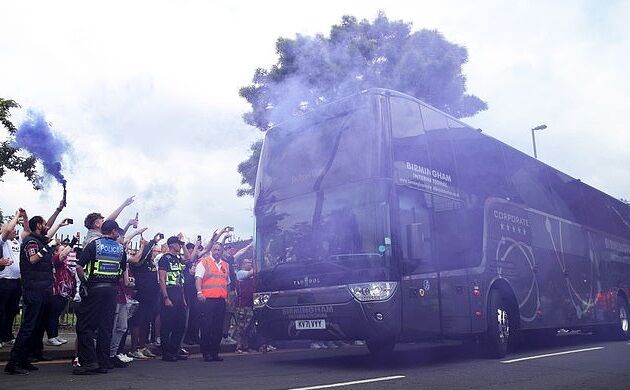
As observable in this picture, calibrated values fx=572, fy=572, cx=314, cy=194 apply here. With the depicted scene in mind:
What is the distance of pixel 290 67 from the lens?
→ 1257cm

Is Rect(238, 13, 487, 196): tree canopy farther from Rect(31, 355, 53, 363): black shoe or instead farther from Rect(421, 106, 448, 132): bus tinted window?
Rect(31, 355, 53, 363): black shoe

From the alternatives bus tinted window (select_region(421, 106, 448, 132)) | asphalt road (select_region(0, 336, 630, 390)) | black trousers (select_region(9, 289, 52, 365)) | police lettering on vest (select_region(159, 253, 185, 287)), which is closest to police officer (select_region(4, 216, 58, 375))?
black trousers (select_region(9, 289, 52, 365))

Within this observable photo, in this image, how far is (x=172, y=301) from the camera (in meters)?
8.77

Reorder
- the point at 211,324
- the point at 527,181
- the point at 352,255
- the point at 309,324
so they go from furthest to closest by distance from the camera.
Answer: the point at 527,181 < the point at 211,324 < the point at 309,324 < the point at 352,255

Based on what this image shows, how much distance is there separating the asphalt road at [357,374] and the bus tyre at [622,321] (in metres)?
5.26

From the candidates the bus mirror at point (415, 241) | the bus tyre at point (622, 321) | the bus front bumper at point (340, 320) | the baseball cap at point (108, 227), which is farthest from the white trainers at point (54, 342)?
the bus tyre at point (622, 321)

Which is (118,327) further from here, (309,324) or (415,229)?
(415,229)

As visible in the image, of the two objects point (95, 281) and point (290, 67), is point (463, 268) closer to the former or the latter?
point (95, 281)

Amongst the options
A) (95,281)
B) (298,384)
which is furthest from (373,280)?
(95,281)

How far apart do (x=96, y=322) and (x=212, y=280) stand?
235 centimetres

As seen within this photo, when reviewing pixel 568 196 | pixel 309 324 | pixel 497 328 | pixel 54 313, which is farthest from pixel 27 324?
pixel 568 196

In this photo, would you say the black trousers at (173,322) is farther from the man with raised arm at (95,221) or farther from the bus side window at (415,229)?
the bus side window at (415,229)

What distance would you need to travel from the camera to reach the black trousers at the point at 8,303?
8.45 metres

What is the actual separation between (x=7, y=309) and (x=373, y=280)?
556 cm
